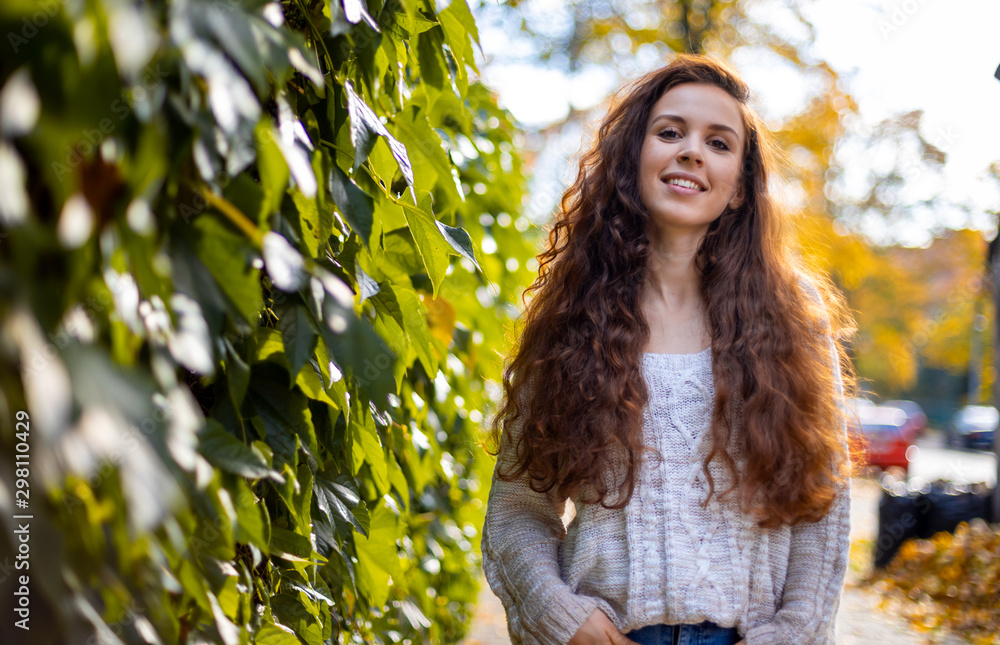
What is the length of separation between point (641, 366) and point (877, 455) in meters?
18.0

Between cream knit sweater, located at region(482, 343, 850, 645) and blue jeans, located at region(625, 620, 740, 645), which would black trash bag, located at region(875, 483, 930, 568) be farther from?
blue jeans, located at region(625, 620, 740, 645)

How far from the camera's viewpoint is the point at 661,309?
2104mm

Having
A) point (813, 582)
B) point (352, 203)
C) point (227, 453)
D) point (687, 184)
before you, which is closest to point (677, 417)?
point (813, 582)

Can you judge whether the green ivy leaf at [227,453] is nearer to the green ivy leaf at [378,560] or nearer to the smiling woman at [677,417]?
the green ivy leaf at [378,560]

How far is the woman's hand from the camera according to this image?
1.78 metres

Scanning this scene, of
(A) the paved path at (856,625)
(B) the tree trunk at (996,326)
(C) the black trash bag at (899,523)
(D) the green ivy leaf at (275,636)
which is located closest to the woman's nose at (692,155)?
(D) the green ivy leaf at (275,636)

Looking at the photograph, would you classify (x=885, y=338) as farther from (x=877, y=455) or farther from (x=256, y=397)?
(x=256, y=397)

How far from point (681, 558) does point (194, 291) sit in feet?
4.60

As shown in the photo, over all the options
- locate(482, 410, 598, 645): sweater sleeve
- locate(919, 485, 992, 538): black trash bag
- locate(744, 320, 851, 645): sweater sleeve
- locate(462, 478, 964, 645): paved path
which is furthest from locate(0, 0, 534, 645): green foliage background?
locate(919, 485, 992, 538): black trash bag

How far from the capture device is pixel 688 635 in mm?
1772

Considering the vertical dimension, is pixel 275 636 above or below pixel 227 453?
below

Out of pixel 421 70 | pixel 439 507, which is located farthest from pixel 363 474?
pixel 439 507

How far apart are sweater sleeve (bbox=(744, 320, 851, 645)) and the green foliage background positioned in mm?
1083

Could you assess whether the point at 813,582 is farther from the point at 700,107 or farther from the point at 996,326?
the point at 996,326
